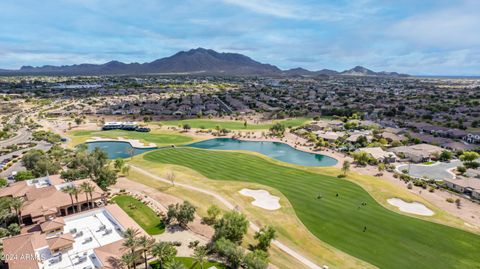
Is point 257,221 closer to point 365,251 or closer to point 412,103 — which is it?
point 365,251

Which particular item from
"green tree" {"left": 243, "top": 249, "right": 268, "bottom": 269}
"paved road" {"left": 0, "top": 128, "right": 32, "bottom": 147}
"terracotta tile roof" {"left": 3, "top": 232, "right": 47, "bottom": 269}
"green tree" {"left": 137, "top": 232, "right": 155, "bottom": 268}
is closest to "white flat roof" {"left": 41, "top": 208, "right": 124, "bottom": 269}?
"terracotta tile roof" {"left": 3, "top": 232, "right": 47, "bottom": 269}

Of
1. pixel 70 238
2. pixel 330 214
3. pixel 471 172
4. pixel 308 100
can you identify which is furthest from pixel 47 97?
pixel 471 172

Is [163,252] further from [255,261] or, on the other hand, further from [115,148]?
[115,148]

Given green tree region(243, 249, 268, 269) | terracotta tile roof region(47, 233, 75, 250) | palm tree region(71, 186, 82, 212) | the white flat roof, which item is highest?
palm tree region(71, 186, 82, 212)

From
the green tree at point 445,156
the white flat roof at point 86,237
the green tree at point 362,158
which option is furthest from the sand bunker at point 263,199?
the green tree at point 445,156

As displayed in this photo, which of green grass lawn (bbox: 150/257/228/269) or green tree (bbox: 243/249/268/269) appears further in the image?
green grass lawn (bbox: 150/257/228/269)

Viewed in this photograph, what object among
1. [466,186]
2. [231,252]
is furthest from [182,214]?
[466,186]

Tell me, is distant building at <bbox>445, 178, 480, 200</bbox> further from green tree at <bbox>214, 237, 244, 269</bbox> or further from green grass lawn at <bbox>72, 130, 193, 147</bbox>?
green grass lawn at <bbox>72, 130, 193, 147</bbox>
